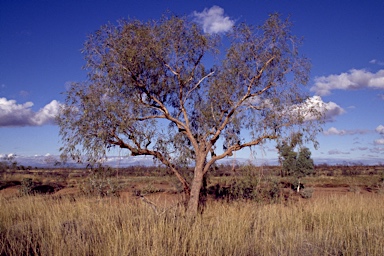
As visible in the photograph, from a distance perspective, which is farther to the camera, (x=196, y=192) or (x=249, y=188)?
(x=249, y=188)

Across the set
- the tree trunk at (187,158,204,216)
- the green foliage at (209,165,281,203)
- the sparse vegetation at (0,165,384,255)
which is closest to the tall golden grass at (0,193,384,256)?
the sparse vegetation at (0,165,384,255)

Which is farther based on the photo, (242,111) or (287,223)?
(242,111)

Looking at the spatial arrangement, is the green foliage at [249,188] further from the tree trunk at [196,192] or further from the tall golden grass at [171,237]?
the tall golden grass at [171,237]

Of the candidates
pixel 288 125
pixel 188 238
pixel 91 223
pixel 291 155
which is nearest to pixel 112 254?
pixel 188 238

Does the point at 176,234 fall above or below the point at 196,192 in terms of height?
below

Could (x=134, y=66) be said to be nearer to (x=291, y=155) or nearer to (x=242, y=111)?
(x=242, y=111)

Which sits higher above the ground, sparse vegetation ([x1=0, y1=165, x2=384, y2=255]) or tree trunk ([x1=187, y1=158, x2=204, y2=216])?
tree trunk ([x1=187, y1=158, x2=204, y2=216])

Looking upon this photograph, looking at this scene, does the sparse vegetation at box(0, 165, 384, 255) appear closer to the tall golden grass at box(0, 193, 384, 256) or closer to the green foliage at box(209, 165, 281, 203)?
the tall golden grass at box(0, 193, 384, 256)

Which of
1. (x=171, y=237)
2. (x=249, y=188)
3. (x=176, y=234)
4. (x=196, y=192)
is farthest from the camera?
(x=249, y=188)

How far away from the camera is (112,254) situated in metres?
5.66

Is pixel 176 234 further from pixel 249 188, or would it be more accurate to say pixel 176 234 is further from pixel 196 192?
pixel 249 188

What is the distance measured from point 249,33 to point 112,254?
8729mm

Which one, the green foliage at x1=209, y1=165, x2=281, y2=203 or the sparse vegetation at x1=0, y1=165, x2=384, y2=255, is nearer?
the sparse vegetation at x1=0, y1=165, x2=384, y2=255

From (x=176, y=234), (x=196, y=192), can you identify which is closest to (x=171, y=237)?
(x=176, y=234)
